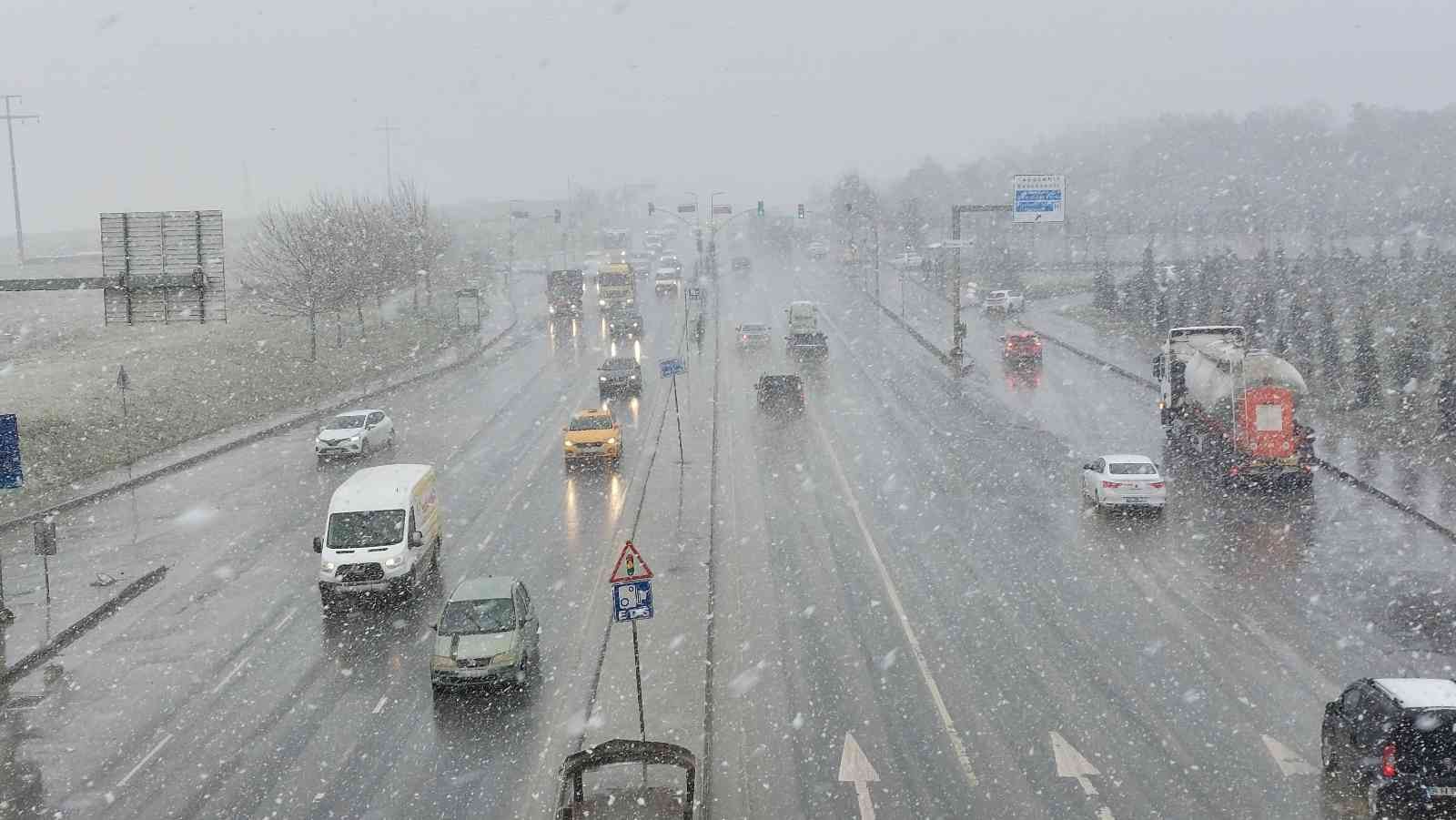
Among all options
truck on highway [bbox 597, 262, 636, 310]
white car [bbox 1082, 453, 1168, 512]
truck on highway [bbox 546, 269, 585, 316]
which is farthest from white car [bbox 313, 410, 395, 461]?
truck on highway [bbox 597, 262, 636, 310]

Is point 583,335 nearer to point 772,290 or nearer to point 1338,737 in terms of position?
point 772,290

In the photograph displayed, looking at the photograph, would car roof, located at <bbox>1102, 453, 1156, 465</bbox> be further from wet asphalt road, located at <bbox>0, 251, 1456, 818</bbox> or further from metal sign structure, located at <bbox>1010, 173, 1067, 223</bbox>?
metal sign structure, located at <bbox>1010, 173, 1067, 223</bbox>

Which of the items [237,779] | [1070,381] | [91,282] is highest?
[91,282]

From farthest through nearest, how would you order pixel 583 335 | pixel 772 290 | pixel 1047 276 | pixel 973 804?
1. pixel 1047 276
2. pixel 772 290
3. pixel 583 335
4. pixel 973 804

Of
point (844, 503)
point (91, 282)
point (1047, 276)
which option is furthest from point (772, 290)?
point (91, 282)

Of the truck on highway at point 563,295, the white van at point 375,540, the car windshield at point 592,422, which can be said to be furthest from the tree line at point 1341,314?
the truck on highway at point 563,295

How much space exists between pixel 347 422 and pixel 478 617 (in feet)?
69.0

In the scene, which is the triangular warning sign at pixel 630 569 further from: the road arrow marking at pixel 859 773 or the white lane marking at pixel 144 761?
the white lane marking at pixel 144 761

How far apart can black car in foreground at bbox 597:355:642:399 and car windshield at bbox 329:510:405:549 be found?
24.5 metres

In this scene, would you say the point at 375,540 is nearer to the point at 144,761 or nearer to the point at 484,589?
the point at 484,589

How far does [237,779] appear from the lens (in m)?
14.4

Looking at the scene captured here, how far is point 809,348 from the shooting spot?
5731 centimetres

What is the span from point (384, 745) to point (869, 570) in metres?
10.6

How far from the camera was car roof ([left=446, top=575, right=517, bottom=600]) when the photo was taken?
17.9 metres
